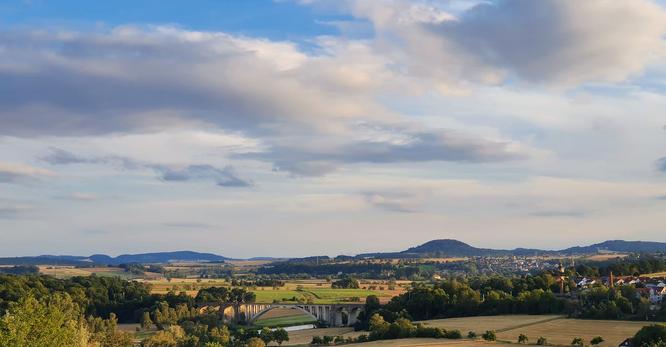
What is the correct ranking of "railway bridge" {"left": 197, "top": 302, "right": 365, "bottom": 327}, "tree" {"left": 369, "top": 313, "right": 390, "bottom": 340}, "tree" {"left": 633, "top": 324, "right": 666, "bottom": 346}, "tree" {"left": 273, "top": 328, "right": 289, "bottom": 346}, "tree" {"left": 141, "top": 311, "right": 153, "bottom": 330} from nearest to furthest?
"tree" {"left": 633, "top": 324, "right": 666, "bottom": 346}
"tree" {"left": 369, "top": 313, "right": 390, "bottom": 340}
"tree" {"left": 273, "top": 328, "right": 289, "bottom": 346}
"tree" {"left": 141, "top": 311, "right": 153, "bottom": 330}
"railway bridge" {"left": 197, "top": 302, "right": 365, "bottom": 327}

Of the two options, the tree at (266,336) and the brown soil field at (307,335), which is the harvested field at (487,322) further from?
the tree at (266,336)

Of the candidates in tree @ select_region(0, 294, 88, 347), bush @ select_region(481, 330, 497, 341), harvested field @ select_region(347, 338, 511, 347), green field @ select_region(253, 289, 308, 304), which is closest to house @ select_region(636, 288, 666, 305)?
bush @ select_region(481, 330, 497, 341)

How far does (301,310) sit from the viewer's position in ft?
522

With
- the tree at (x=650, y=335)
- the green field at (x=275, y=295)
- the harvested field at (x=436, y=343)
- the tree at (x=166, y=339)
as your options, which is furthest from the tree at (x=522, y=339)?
the green field at (x=275, y=295)

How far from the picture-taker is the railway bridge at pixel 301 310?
14525 centimetres

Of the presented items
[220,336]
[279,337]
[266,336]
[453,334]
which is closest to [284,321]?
[266,336]

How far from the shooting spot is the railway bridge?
477 ft

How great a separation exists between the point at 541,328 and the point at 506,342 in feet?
39.8

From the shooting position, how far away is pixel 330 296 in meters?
174

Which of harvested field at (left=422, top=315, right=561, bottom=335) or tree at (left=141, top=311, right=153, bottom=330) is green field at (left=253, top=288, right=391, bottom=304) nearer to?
tree at (left=141, top=311, right=153, bottom=330)

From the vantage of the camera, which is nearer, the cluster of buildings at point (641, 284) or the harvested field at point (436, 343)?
the harvested field at point (436, 343)

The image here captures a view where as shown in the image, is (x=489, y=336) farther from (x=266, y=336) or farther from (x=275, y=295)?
(x=275, y=295)

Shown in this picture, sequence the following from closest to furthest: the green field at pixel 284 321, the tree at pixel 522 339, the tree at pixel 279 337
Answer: the tree at pixel 522 339 < the tree at pixel 279 337 < the green field at pixel 284 321

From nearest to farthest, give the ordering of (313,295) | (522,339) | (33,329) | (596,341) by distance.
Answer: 1. (33,329)
2. (596,341)
3. (522,339)
4. (313,295)
